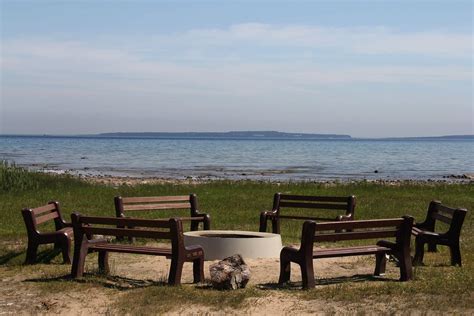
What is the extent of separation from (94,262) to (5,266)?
4.04ft

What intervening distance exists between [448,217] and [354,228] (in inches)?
108

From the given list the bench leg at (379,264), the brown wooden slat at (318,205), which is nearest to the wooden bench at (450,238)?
the bench leg at (379,264)

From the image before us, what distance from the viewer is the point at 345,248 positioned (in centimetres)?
953

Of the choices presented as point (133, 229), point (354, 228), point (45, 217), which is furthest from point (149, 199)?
point (354, 228)

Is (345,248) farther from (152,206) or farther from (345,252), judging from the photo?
(152,206)

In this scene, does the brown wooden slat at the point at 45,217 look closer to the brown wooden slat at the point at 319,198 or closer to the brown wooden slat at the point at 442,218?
the brown wooden slat at the point at 319,198

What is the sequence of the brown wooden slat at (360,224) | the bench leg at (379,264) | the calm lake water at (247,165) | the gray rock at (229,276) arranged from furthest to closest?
the calm lake water at (247,165) → the bench leg at (379,264) → the brown wooden slat at (360,224) → the gray rock at (229,276)

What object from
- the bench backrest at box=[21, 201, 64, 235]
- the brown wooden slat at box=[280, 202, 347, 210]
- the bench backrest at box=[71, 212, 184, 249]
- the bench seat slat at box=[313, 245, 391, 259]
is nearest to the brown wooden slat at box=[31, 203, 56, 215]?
the bench backrest at box=[21, 201, 64, 235]

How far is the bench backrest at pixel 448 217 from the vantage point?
1075 cm

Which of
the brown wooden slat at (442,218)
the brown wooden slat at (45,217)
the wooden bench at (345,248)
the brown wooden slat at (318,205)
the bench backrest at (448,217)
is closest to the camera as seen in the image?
the wooden bench at (345,248)

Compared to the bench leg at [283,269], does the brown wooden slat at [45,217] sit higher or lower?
higher

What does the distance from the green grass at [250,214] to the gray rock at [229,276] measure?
165 millimetres

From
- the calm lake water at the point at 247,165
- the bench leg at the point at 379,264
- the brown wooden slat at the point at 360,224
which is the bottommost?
the calm lake water at the point at 247,165

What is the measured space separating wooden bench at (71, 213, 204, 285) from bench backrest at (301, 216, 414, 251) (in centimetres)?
137
